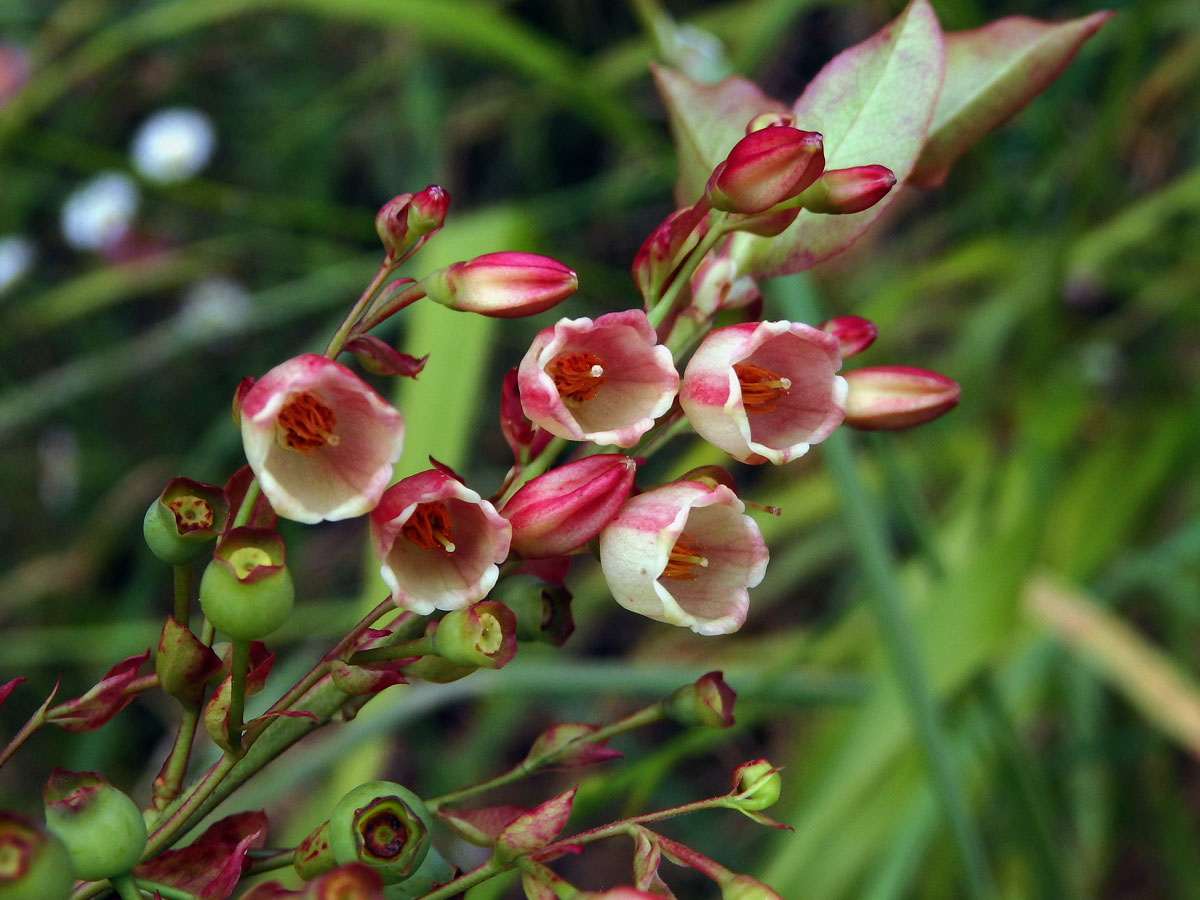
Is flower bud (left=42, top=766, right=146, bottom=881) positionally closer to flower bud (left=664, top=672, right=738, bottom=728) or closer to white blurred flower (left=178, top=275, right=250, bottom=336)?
flower bud (left=664, top=672, right=738, bottom=728)

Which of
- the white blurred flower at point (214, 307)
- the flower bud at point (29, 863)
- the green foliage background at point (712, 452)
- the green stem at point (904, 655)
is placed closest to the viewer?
the flower bud at point (29, 863)

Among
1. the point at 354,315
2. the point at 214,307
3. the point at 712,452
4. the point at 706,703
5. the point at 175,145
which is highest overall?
the point at 354,315

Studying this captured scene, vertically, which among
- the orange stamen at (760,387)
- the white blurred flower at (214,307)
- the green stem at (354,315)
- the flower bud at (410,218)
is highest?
the flower bud at (410,218)

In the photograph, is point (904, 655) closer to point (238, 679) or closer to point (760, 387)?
point (760, 387)

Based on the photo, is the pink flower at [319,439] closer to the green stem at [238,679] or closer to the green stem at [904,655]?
the green stem at [238,679]

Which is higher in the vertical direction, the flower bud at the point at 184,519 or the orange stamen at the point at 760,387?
the orange stamen at the point at 760,387

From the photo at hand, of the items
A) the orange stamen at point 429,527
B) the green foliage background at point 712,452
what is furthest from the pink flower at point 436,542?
the green foliage background at point 712,452

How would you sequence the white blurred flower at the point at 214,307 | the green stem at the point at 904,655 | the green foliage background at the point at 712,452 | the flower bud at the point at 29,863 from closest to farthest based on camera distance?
1. the flower bud at the point at 29,863
2. the green stem at the point at 904,655
3. the green foliage background at the point at 712,452
4. the white blurred flower at the point at 214,307

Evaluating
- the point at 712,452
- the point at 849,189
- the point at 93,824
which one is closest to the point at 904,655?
the point at 712,452
